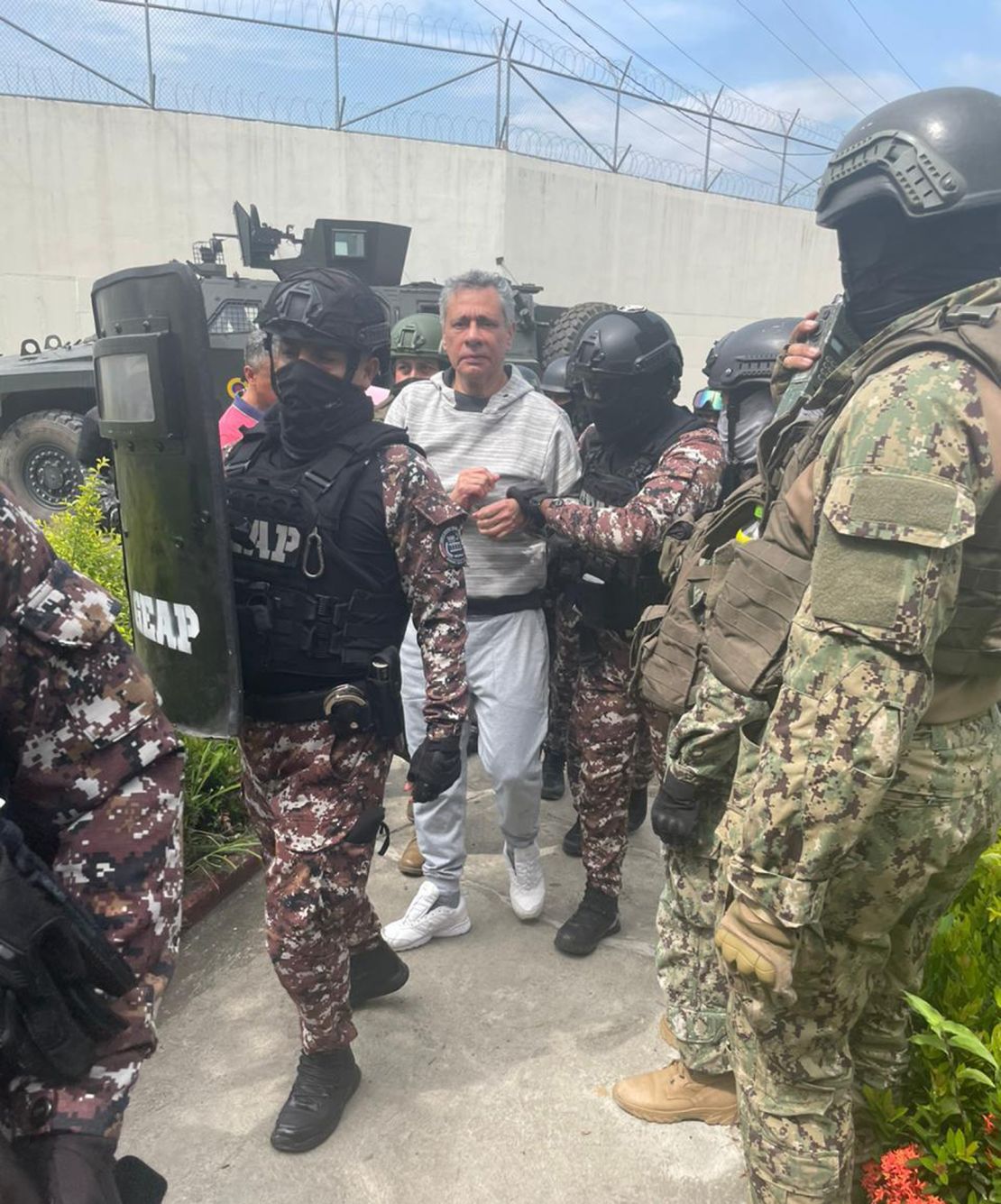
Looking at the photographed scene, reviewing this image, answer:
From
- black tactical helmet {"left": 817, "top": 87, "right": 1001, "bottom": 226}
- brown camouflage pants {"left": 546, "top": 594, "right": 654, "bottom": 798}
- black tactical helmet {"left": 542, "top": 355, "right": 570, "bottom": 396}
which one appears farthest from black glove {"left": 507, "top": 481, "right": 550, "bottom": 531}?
black tactical helmet {"left": 542, "top": 355, "right": 570, "bottom": 396}

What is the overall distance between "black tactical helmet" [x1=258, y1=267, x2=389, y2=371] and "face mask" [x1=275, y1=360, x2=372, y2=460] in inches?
3.0

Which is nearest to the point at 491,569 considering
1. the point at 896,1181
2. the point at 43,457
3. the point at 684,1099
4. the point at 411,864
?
the point at 411,864

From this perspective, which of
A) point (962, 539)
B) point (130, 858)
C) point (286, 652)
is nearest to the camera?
point (130, 858)

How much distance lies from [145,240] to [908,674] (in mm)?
13506

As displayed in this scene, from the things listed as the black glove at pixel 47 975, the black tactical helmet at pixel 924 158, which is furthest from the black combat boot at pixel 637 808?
the black glove at pixel 47 975

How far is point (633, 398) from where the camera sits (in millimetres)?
2795

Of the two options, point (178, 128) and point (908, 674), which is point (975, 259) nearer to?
point (908, 674)

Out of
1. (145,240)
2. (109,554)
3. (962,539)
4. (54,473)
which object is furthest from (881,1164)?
(145,240)

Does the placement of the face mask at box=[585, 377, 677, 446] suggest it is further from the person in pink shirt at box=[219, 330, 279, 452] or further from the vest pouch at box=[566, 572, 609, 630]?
the person in pink shirt at box=[219, 330, 279, 452]

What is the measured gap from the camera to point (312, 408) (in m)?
2.08

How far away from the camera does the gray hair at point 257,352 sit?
3068mm

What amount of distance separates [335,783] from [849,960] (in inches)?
43.7

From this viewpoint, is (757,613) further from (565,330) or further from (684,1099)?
(565,330)

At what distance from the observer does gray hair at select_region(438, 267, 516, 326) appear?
2.75 metres
